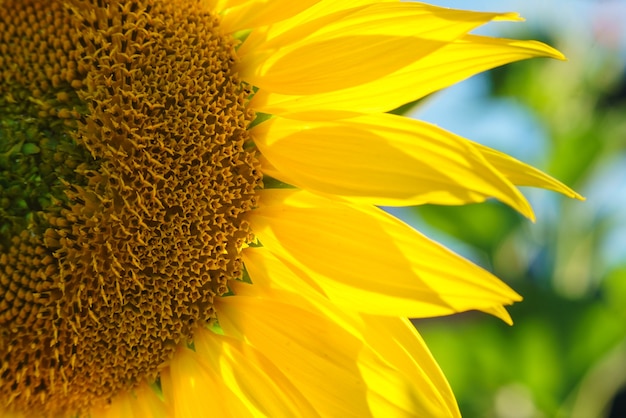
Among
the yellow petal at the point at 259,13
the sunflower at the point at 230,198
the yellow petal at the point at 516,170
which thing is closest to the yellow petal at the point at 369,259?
the sunflower at the point at 230,198

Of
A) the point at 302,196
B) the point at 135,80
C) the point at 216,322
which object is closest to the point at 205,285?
the point at 216,322

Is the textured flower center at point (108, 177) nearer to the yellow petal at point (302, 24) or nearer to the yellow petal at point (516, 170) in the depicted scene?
the yellow petal at point (302, 24)

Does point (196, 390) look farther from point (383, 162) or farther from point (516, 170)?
point (516, 170)

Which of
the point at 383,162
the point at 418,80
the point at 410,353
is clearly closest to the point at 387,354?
the point at 410,353

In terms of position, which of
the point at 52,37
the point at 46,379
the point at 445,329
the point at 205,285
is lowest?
the point at 445,329

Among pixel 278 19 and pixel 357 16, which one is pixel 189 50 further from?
pixel 357 16

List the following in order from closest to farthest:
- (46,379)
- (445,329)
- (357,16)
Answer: (357,16)
(46,379)
(445,329)
